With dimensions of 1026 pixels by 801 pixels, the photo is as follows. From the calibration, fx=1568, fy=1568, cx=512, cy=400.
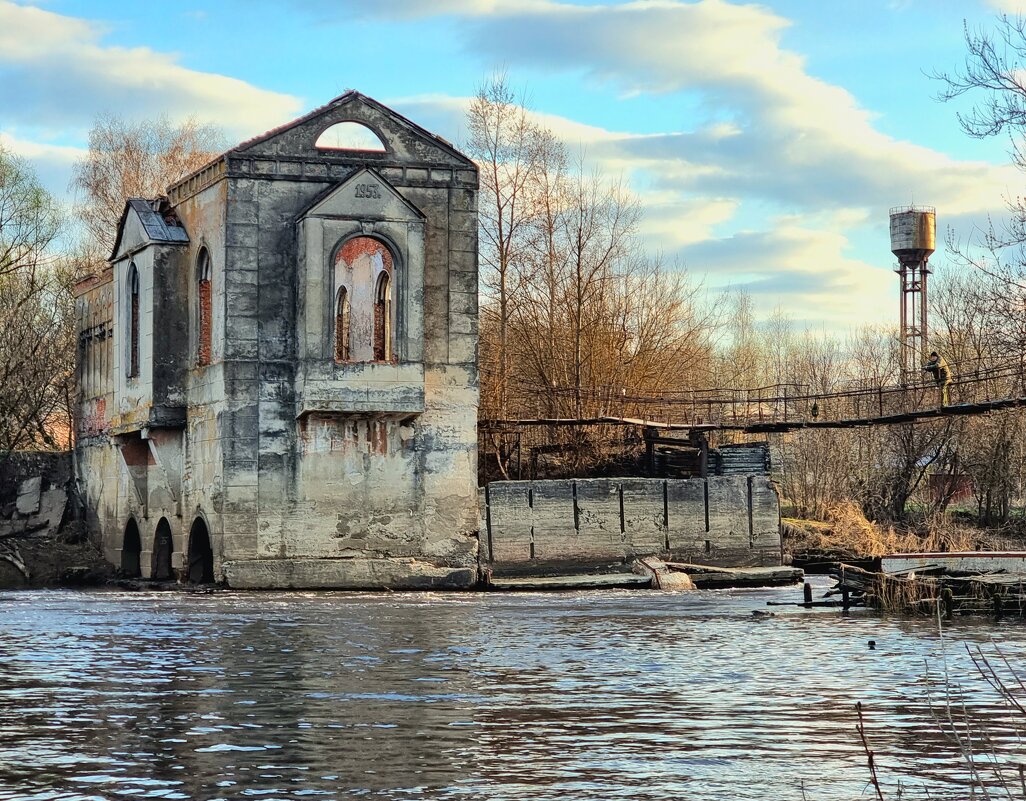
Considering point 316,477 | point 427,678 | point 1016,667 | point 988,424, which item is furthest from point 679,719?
point 988,424

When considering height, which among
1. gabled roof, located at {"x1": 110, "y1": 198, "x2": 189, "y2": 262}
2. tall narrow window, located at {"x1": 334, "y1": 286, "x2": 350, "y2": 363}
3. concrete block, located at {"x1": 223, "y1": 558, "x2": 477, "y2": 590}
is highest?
gabled roof, located at {"x1": 110, "y1": 198, "x2": 189, "y2": 262}

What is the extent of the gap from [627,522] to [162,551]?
11.2 metres

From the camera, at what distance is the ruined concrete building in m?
33.3

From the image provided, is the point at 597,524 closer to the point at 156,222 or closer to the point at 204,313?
the point at 204,313

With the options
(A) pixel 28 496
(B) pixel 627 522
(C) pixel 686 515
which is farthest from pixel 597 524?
(A) pixel 28 496

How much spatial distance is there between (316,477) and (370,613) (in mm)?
5793

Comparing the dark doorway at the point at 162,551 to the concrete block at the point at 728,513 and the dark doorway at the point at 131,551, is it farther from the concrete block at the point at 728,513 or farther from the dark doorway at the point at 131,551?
the concrete block at the point at 728,513

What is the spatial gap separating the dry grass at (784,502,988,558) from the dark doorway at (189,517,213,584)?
52.4 feet

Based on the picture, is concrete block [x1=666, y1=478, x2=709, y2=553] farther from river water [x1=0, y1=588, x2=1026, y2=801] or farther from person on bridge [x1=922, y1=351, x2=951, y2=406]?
river water [x1=0, y1=588, x2=1026, y2=801]

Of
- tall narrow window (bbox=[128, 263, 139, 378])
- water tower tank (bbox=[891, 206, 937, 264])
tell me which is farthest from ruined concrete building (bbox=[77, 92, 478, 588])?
water tower tank (bbox=[891, 206, 937, 264])

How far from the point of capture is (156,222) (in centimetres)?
3634

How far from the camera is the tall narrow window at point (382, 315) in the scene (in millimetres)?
34062

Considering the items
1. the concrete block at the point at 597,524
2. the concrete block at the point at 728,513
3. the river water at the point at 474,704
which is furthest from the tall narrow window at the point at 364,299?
the concrete block at the point at 728,513

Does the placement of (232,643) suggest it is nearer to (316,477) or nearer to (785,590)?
(316,477)
